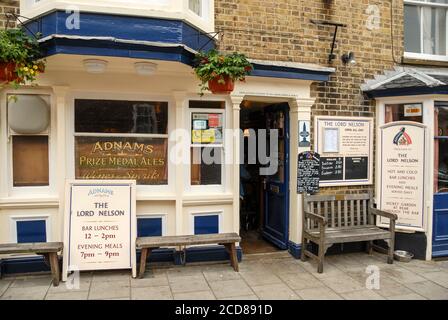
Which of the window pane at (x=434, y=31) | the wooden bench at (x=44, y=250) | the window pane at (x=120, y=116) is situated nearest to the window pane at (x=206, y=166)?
the window pane at (x=120, y=116)

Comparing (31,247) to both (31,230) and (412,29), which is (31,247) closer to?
(31,230)

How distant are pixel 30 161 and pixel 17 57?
1.52m

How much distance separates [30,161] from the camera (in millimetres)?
4965

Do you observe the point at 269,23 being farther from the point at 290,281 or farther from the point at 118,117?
the point at 290,281

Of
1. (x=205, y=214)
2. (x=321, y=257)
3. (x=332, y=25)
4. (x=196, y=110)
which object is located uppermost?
Answer: (x=332, y=25)

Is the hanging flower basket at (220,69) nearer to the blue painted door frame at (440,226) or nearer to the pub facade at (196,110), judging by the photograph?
the pub facade at (196,110)

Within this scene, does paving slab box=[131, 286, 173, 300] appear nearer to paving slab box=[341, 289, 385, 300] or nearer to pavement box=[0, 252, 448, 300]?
pavement box=[0, 252, 448, 300]

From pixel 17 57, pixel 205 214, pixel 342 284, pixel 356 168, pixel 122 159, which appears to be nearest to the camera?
pixel 17 57

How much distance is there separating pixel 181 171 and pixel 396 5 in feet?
14.9

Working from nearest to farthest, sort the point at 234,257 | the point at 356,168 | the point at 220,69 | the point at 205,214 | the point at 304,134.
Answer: the point at 220,69 → the point at 234,257 → the point at 205,214 → the point at 304,134 → the point at 356,168

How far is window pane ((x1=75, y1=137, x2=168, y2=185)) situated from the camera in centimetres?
512

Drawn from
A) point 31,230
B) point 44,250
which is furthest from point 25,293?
point 31,230

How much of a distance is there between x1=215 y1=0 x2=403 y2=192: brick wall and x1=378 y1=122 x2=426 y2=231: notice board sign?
1.47ft

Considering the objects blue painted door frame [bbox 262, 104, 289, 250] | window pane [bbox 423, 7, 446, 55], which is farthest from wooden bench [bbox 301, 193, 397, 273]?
window pane [bbox 423, 7, 446, 55]
